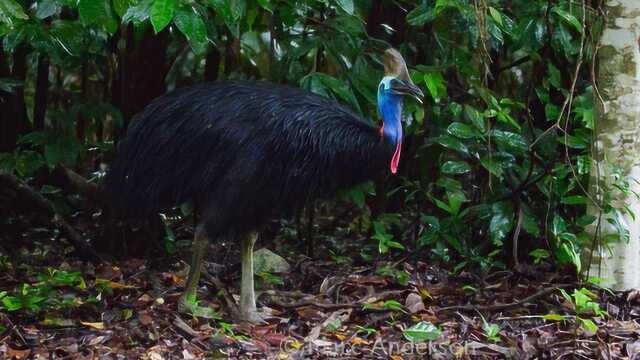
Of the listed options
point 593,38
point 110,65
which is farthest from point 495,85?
point 110,65

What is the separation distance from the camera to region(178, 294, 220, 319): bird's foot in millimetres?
4945

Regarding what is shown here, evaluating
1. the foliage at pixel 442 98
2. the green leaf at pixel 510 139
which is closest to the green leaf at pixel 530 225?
the foliage at pixel 442 98

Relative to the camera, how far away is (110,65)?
6.28 metres

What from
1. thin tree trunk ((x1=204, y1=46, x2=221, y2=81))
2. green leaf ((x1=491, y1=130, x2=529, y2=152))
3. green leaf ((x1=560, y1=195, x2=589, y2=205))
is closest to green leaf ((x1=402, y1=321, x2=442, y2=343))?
green leaf ((x1=560, y1=195, x2=589, y2=205))

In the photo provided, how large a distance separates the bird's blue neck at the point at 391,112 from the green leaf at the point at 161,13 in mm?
1447

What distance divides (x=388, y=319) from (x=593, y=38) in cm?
166

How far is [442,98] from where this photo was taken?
237 inches

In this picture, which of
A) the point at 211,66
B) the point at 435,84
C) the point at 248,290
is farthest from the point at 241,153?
the point at 211,66

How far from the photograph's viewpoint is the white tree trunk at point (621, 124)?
5.20m

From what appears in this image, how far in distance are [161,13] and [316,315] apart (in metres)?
1.82

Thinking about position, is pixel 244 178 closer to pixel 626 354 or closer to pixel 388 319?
pixel 388 319

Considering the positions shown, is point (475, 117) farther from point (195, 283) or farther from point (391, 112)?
point (195, 283)

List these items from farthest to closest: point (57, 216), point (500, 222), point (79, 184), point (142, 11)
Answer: point (79, 184), point (57, 216), point (500, 222), point (142, 11)

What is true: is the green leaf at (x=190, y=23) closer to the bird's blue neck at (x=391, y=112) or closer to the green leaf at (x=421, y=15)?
the bird's blue neck at (x=391, y=112)
